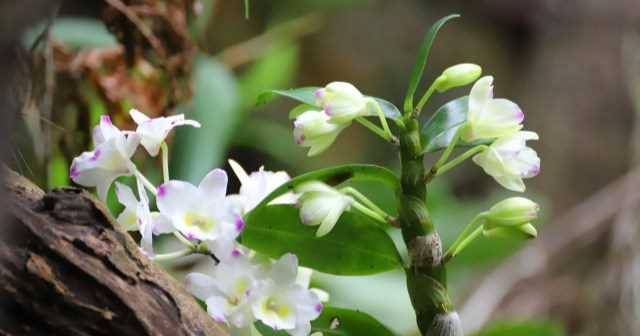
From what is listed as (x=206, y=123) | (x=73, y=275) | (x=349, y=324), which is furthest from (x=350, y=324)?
(x=206, y=123)

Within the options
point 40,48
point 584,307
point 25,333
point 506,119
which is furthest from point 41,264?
point 584,307

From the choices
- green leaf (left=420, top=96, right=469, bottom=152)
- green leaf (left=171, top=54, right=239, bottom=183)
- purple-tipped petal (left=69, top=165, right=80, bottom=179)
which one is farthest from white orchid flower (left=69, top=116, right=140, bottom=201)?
green leaf (left=171, top=54, right=239, bottom=183)

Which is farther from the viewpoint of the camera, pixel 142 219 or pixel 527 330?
pixel 527 330

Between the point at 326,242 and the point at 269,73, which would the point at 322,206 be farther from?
the point at 269,73

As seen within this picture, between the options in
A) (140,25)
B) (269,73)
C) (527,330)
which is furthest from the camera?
(269,73)

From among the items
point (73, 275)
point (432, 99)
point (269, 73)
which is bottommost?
point (432, 99)

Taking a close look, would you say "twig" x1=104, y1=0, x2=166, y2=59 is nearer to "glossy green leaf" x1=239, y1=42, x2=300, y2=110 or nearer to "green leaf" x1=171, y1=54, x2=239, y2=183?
"green leaf" x1=171, y1=54, x2=239, y2=183
